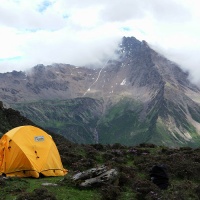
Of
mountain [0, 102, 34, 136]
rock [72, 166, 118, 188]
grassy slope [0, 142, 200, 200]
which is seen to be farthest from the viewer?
mountain [0, 102, 34, 136]

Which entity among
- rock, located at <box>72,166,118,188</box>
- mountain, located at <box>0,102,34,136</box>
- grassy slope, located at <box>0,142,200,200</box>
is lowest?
grassy slope, located at <box>0,142,200,200</box>

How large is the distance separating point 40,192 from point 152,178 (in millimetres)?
8602

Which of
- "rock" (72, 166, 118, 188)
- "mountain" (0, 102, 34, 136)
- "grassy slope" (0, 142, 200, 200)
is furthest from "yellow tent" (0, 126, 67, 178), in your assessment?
"mountain" (0, 102, 34, 136)

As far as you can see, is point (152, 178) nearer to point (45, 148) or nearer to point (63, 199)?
point (63, 199)

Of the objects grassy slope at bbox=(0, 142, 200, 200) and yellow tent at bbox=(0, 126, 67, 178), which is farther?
yellow tent at bbox=(0, 126, 67, 178)

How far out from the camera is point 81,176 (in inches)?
958

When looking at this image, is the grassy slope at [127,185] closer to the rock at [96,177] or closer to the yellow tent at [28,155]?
the rock at [96,177]

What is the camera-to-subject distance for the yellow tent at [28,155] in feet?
90.8

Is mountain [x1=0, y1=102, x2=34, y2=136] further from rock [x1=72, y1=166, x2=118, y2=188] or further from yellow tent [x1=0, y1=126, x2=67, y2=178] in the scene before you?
rock [x1=72, y1=166, x2=118, y2=188]

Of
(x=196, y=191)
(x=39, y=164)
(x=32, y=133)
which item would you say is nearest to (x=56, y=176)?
(x=39, y=164)

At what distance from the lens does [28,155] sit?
27.9m

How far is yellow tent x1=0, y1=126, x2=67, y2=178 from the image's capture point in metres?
27.7

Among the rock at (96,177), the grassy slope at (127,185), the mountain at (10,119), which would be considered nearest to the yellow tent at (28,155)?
the grassy slope at (127,185)

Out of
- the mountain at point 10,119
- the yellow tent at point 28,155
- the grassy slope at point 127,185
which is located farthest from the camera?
the mountain at point 10,119
